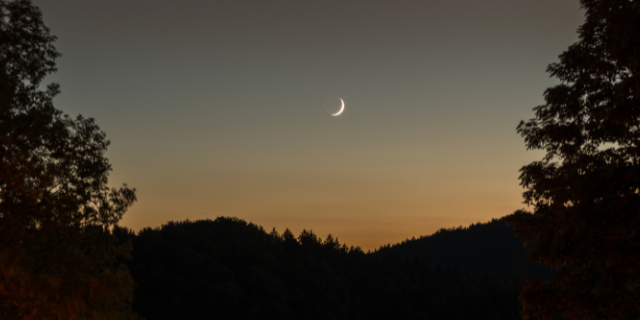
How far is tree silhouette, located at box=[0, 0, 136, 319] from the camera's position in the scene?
1307cm

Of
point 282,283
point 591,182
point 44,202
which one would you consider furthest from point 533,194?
point 282,283

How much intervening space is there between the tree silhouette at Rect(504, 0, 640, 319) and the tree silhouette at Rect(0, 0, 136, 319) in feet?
37.8

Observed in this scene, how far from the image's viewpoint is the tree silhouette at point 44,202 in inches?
515

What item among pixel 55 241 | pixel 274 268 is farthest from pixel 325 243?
pixel 55 241

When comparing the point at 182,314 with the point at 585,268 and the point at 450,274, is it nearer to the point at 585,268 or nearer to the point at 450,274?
the point at 450,274

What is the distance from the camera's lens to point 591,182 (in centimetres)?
1245

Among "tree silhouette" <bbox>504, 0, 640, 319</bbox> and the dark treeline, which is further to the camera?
the dark treeline

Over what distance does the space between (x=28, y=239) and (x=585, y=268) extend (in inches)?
552

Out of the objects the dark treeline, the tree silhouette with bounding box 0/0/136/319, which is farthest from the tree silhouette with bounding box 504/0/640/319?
the dark treeline

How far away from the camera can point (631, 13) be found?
12.5 m

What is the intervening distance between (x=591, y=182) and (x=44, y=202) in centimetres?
1307

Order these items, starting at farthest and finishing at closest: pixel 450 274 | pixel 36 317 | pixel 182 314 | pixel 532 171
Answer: pixel 450 274 → pixel 182 314 → pixel 532 171 → pixel 36 317

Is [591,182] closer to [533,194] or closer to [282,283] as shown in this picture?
[533,194]

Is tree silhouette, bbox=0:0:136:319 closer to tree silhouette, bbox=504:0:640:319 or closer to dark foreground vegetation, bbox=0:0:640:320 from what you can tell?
dark foreground vegetation, bbox=0:0:640:320
